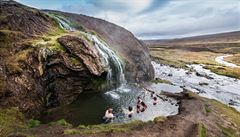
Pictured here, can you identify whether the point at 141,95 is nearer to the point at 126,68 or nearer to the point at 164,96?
the point at 164,96

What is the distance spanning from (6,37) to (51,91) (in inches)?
458

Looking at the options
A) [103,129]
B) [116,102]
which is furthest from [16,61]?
[116,102]

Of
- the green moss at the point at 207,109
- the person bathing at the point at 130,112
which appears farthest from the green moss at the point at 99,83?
the green moss at the point at 207,109

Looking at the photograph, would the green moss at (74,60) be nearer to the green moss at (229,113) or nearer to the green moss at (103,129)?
the green moss at (103,129)

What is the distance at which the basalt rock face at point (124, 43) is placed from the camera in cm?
9149

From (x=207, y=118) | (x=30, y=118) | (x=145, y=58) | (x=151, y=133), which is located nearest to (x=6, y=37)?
(x=30, y=118)

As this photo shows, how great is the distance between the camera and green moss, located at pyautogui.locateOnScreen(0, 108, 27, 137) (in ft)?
132

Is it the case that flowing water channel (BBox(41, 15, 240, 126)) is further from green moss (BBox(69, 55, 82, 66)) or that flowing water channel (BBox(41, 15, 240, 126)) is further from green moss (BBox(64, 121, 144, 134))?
green moss (BBox(69, 55, 82, 66))

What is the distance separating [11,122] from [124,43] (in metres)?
63.3

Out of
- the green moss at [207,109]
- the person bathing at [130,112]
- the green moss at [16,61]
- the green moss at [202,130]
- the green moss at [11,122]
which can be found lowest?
the green moss at [207,109]

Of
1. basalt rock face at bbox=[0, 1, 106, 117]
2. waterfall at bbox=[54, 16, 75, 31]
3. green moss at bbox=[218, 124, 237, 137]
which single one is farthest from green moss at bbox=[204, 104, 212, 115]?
waterfall at bbox=[54, 16, 75, 31]

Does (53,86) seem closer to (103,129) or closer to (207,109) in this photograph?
(103,129)

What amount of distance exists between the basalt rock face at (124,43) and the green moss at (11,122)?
43720 mm

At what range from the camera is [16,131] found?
132 ft
